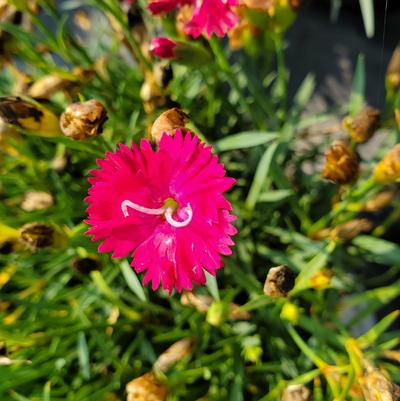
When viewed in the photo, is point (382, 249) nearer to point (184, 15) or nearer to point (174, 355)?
point (174, 355)

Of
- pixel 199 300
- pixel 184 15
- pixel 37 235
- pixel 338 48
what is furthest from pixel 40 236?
pixel 338 48

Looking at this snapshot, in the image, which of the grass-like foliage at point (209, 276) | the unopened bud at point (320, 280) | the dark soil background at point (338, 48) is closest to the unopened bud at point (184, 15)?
the grass-like foliage at point (209, 276)

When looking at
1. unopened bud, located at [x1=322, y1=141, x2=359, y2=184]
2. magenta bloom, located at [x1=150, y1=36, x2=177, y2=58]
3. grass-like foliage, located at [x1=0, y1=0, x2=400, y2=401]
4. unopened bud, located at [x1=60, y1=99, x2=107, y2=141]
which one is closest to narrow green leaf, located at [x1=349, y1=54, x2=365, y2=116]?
grass-like foliage, located at [x1=0, y1=0, x2=400, y2=401]

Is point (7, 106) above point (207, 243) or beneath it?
above

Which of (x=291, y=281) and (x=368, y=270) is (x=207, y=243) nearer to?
(x=291, y=281)

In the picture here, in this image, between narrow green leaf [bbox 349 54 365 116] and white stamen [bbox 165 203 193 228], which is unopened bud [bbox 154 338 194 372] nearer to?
white stamen [bbox 165 203 193 228]

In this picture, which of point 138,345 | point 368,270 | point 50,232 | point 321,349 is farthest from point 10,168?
point 368,270
